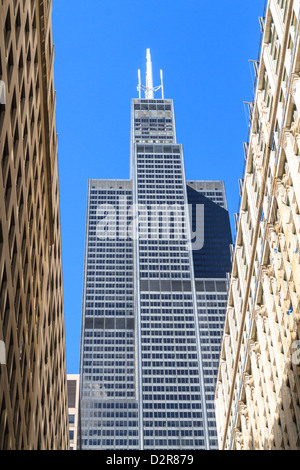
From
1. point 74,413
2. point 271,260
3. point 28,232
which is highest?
point 74,413

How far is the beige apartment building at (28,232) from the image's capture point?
3456cm

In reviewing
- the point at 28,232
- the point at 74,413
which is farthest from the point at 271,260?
the point at 74,413

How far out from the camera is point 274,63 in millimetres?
53875

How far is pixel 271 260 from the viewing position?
181 ft

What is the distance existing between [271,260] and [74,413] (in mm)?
127900

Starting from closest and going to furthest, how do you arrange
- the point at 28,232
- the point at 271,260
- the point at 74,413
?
the point at 28,232 → the point at 271,260 → the point at 74,413

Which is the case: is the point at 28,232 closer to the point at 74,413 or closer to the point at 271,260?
the point at 271,260

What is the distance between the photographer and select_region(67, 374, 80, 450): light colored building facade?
15938 cm

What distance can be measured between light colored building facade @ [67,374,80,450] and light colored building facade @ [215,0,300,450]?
94329 mm

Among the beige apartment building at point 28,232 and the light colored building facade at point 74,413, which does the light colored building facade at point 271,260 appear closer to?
the beige apartment building at point 28,232

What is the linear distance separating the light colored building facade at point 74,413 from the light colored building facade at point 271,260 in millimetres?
94329

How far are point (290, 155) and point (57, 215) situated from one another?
79.2ft

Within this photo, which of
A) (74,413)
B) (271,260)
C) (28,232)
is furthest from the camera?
(74,413)
